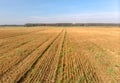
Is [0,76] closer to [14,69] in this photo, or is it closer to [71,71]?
[14,69]

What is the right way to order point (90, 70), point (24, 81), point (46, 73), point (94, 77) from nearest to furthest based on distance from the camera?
point (24, 81), point (94, 77), point (46, 73), point (90, 70)

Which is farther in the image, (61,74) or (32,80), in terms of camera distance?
(61,74)

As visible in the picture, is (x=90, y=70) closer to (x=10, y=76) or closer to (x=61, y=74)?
(x=61, y=74)

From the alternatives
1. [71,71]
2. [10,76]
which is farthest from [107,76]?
[10,76]

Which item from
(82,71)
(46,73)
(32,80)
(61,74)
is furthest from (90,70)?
(32,80)

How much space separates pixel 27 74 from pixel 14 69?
1.10 meters

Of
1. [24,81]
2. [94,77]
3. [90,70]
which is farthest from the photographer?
[90,70]

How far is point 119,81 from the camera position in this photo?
243 inches

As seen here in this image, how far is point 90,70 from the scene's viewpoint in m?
7.55

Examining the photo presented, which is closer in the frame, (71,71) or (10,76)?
(10,76)

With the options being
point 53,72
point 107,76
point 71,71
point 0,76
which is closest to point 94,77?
point 107,76

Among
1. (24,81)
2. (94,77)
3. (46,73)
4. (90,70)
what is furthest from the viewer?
(90,70)

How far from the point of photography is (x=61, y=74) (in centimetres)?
680

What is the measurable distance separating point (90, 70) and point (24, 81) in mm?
3150
